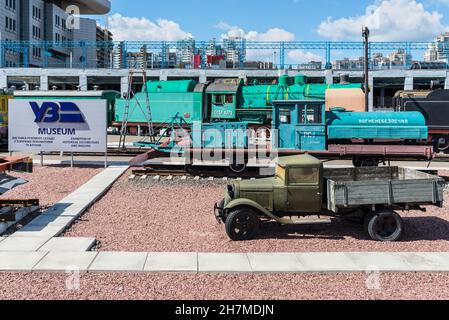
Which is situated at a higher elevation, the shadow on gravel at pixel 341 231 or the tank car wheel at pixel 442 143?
the tank car wheel at pixel 442 143

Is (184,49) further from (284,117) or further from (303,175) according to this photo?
(303,175)

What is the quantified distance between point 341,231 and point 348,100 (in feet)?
55.9

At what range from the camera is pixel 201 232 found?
392 inches

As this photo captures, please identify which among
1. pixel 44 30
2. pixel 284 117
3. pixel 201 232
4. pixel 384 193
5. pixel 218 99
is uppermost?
pixel 44 30

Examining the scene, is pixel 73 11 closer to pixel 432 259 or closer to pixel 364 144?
pixel 364 144

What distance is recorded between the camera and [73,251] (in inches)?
329

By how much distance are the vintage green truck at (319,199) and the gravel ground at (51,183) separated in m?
5.61

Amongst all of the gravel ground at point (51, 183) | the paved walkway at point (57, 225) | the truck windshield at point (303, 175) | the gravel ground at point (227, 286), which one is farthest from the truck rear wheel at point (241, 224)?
the gravel ground at point (51, 183)

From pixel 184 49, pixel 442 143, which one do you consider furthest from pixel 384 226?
pixel 184 49

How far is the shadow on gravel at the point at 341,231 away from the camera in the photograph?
9.58 meters

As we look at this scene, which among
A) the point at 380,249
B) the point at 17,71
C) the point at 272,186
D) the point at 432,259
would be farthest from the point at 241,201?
the point at 17,71

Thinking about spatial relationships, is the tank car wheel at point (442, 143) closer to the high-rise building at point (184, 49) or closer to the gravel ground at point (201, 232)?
the gravel ground at point (201, 232)

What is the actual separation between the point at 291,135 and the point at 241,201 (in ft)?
28.0

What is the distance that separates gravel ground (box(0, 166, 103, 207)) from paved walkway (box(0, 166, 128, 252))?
45 cm
